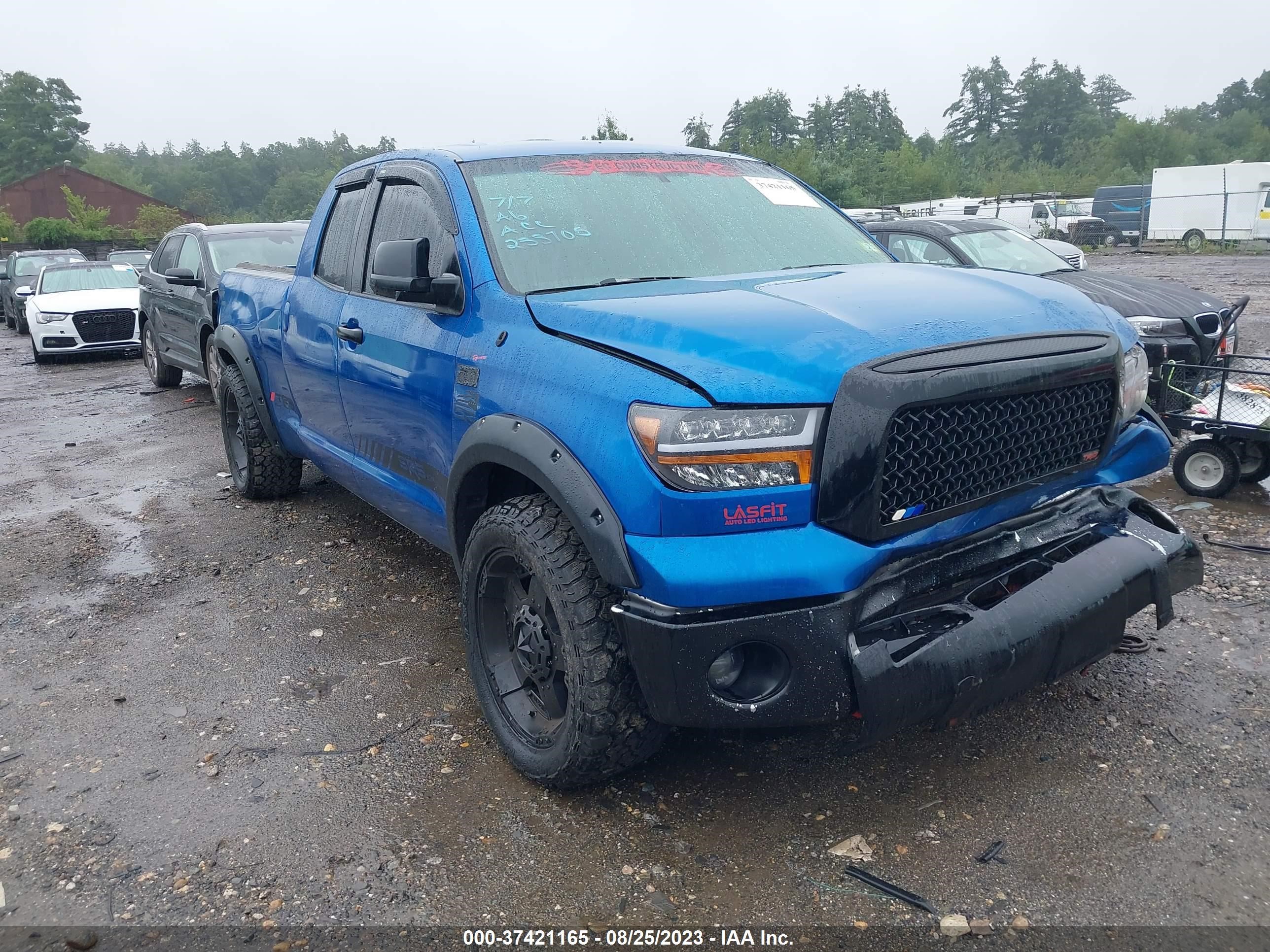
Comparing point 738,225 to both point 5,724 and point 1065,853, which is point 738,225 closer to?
point 1065,853

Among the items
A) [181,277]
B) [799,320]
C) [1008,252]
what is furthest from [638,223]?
[1008,252]

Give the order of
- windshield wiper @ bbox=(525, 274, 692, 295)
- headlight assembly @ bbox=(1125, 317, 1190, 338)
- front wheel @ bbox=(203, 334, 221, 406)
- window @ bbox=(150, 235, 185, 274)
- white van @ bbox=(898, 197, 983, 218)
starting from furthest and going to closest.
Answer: white van @ bbox=(898, 197, 983, 218) → window @ bbox=(150, 235, 185, 274) → headlight assembly @ bbox=(1125, 317, 1190, 338) → front wheel @ bbox=(203, 334, 221, 406) → windshield wiper @ bbox=(525, 274, 692, 295)

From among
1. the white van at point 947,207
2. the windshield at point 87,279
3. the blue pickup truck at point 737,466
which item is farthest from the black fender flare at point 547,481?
the white van at point 947,207

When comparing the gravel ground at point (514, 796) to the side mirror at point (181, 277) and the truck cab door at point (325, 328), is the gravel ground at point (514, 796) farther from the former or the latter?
the side mirror at point (181, 277)

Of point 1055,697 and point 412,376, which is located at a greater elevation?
point 412,376

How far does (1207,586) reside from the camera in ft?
14.2

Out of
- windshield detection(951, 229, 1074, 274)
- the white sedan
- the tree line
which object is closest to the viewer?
windshield detection(951, 229, 1074, 274)

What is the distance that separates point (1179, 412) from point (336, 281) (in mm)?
4559

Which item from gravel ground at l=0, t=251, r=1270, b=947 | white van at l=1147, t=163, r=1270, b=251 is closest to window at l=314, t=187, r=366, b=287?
gravel ground at l=0, t=251, r=1270, b=947

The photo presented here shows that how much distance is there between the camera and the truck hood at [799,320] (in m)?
2.44

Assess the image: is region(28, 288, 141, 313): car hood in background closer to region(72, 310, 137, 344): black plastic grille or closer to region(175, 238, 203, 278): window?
region(72, 310, 137, 344): black plastic grille

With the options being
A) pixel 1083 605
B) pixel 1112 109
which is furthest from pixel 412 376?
pixel 1112 109

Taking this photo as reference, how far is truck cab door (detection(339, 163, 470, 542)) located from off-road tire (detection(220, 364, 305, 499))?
1.83 m

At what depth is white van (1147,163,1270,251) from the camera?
29812mm
